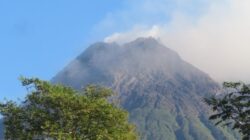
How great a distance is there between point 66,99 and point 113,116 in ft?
20.6

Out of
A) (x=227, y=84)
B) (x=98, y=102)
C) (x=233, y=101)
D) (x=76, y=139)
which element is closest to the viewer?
(x=233, y=101)

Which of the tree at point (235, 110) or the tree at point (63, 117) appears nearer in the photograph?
the tree at point (235, 110)

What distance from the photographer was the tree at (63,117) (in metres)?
68.8

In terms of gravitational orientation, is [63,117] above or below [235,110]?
above

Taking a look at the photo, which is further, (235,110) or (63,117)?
(63,117)

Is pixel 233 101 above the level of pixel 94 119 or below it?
below

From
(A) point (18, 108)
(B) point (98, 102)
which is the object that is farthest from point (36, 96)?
(B) point (98, 102)

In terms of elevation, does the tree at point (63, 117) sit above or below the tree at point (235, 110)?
above

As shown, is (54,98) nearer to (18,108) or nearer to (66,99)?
(66,99)

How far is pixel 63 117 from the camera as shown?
69.0 metres

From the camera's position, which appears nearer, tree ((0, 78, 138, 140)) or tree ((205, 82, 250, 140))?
tree ((205, 82, 250, 140))

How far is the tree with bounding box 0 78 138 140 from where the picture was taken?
68812 millimetres

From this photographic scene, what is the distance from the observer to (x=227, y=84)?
53.5m

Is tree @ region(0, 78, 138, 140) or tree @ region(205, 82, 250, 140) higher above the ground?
tree @ region(0, 78, 138, 140)
